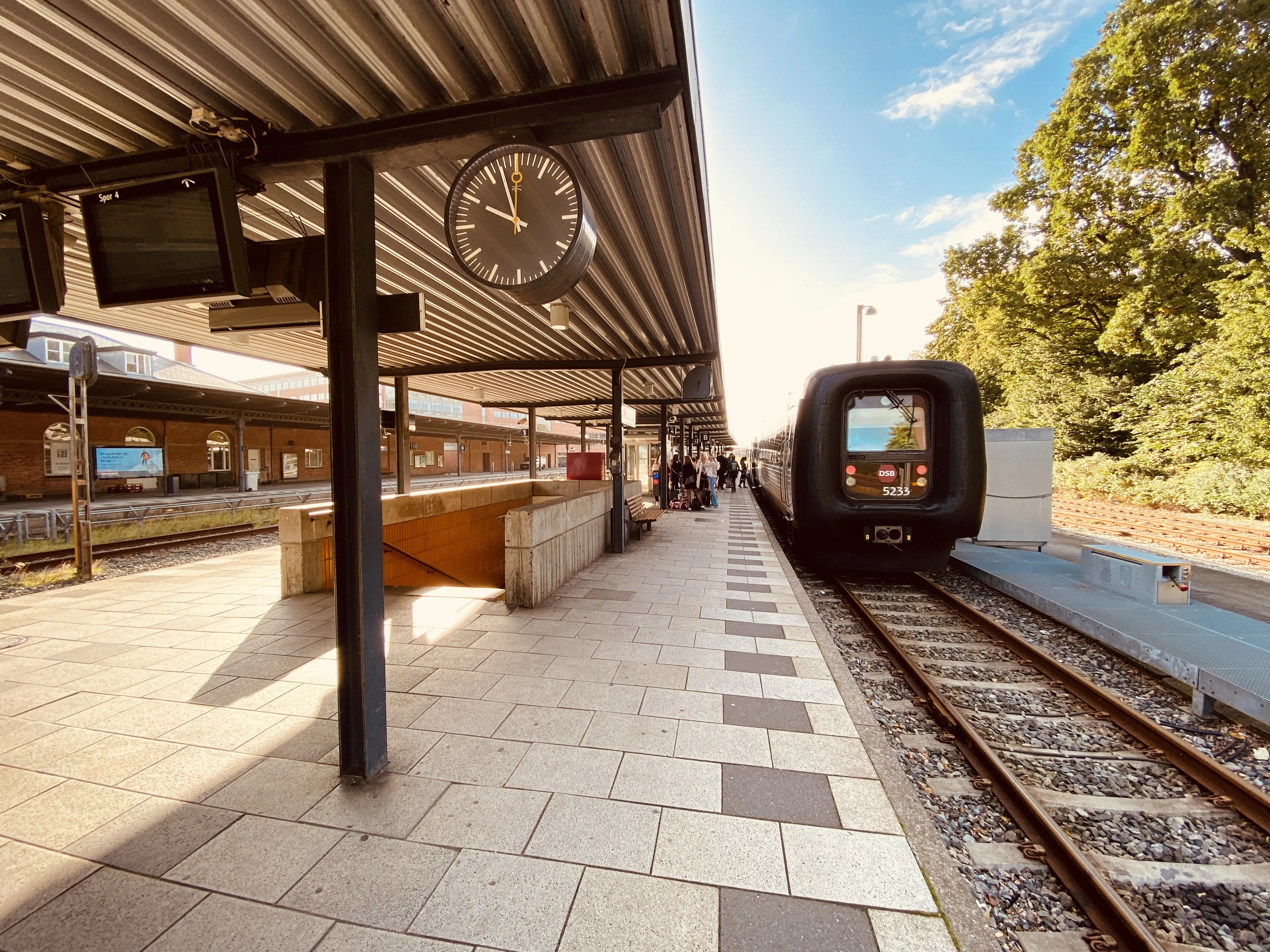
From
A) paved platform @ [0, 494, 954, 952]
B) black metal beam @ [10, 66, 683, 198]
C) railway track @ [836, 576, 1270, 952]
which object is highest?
black metal beam @ [10, 66, 683, 198]

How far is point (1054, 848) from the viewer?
7.89 feet

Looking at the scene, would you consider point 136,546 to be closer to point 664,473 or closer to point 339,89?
point 339,89

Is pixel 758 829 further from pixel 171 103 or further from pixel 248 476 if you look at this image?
pixel 248 476

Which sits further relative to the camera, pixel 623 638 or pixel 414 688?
pixel 623 638

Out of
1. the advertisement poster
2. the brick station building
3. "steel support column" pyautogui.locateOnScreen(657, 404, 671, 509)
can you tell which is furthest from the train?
the advertisement poster

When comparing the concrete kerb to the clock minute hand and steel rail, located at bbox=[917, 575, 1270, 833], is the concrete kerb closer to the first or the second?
steel rail, located at bbox=[917, 575, 1270, 833]

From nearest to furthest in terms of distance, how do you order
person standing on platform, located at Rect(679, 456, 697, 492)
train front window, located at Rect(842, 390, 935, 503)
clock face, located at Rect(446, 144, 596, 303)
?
clock face, located at Rect(446, 144, 596, 303), train front window, located at Rect(842, 390, 935, 503), person standing on platform, located at Rect(679, 456, 697, 492)

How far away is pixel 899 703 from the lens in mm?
3977

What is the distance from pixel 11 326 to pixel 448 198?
3445mm

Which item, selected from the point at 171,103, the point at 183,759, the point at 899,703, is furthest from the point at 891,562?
the point at 171,103

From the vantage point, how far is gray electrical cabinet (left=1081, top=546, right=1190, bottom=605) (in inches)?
225

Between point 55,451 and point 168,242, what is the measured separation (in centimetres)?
2617

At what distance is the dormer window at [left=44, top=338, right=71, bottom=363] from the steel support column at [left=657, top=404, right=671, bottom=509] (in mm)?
22173

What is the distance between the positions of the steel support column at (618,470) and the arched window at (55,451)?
2328 cm
